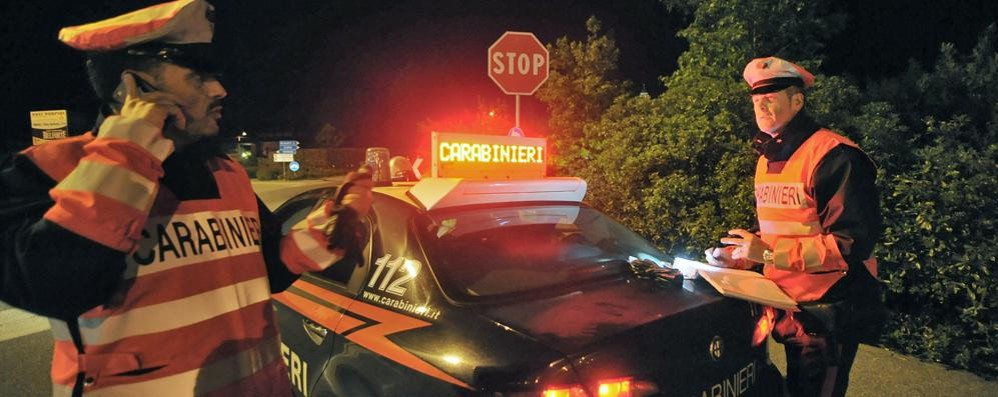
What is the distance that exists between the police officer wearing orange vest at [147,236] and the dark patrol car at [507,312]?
519 mm

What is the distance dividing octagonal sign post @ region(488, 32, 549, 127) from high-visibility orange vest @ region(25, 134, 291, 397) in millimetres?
4902

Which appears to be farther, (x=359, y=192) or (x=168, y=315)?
(x=359, y=192)

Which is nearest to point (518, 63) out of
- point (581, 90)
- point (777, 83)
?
point (581, 90)

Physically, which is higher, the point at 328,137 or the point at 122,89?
the point at 122,89

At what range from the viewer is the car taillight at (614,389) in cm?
162

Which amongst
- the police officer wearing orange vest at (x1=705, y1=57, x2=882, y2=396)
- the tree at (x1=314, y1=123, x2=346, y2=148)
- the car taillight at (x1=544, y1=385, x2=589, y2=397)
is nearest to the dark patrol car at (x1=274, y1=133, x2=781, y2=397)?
the car taillight at (x1=544, y1=385, x2=589, y2=397)

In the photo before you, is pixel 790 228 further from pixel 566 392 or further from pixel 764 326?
pixel 566 392

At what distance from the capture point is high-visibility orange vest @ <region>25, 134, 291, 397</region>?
1.21 meters

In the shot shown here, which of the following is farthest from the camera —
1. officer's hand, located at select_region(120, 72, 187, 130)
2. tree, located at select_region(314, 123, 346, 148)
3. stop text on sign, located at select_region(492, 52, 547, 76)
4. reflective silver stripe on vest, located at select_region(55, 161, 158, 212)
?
tree, located at select_region(314, 123, 346, 148)

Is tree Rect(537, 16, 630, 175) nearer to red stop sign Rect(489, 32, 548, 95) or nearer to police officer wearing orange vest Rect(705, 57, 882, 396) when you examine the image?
red stop sign Rect(489, 32, 548, 95)

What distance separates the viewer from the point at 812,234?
221 cm

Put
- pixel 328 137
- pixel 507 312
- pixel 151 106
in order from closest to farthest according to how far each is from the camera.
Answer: pixel 151 106, pixel 507 312, pixel 328 137

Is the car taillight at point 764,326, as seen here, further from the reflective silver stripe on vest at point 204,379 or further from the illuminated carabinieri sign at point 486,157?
the reflective silver stripe on vest at point 204,379

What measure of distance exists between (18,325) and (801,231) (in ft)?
20.8
